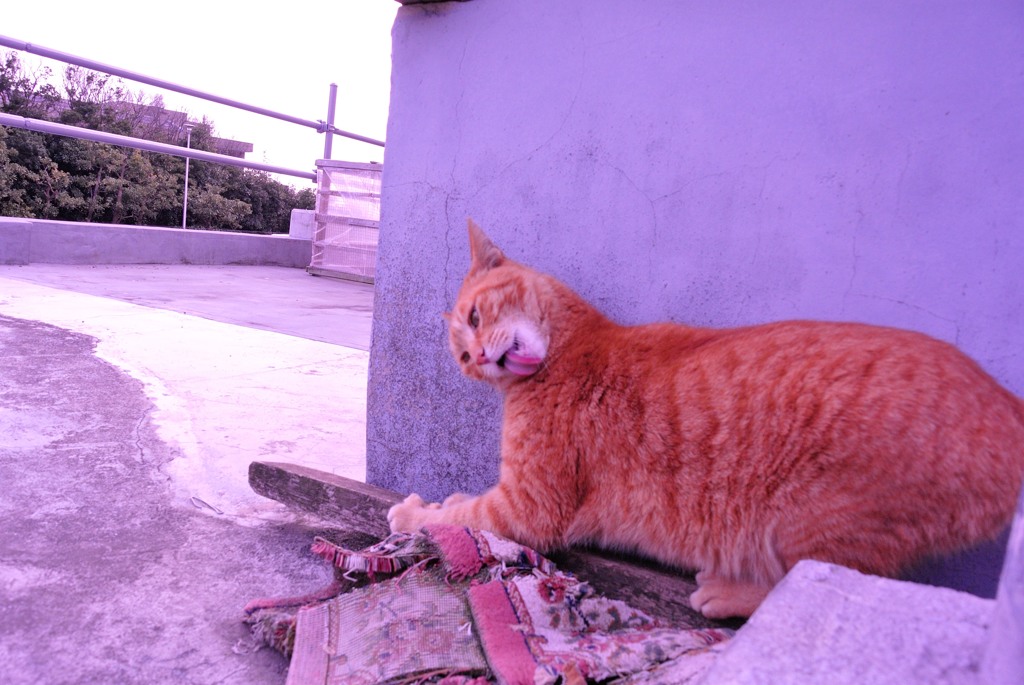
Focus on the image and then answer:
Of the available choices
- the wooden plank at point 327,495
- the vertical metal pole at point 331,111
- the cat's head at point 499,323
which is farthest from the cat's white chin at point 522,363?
the vertical metal pole at point 331,111

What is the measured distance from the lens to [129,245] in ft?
24.3

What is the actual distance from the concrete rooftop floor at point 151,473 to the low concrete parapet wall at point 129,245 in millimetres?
1401

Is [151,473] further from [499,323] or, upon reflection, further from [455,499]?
[499,323]

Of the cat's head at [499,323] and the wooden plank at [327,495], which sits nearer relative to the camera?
the cat's head at [499,323]

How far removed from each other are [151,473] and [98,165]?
820cm

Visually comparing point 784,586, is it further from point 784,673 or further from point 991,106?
point 991,106

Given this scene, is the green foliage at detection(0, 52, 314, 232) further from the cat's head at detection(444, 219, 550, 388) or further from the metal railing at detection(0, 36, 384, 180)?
the cat's head at detection(444, 219, 550, 388)

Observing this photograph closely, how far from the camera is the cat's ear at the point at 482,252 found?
1945mm

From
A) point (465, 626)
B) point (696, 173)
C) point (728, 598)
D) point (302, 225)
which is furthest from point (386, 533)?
point (302, 225)

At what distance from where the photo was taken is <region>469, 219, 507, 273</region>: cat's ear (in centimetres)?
195

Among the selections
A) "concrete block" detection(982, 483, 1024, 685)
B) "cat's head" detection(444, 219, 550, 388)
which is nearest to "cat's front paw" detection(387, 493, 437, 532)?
"cat's head" detection(444, 219, 550, 388)

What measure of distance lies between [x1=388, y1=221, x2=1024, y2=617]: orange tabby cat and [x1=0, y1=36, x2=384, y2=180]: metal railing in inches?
178

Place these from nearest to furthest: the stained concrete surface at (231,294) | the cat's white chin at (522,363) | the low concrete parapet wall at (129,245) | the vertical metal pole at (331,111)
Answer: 1. the cat's white chin at (522,363)
2. the stained concrete surface at (231,294)
3. the low concrete parapet wall at (129,245)
4. the vertical metal pole at (331,111)

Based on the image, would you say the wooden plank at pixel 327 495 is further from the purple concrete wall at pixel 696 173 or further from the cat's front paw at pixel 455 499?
the purple concrete wall at pixel 696 173
